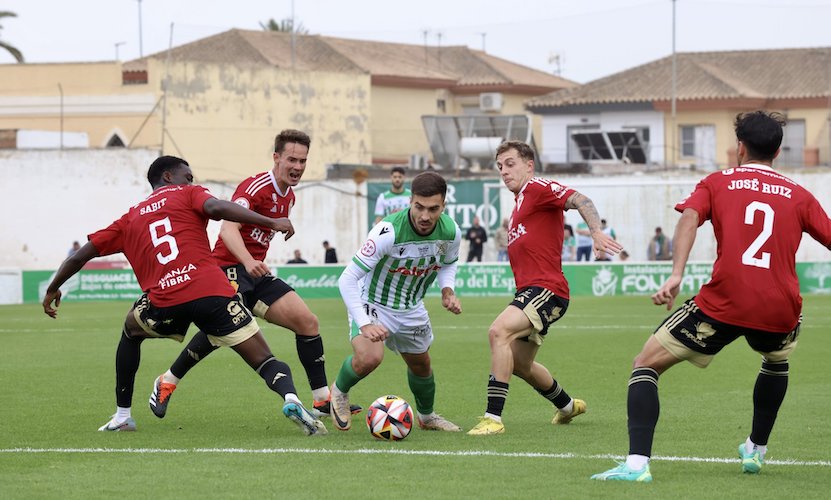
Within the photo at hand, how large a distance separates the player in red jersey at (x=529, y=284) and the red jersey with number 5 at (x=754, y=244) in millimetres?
2192

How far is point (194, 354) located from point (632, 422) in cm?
436

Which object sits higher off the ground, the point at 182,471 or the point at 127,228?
the point at 127,228

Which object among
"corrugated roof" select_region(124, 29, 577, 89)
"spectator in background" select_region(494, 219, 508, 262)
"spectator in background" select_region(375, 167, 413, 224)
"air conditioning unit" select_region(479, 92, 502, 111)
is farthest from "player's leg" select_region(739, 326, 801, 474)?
"air conditioning unit" select_region(479, 92, 502, 111)

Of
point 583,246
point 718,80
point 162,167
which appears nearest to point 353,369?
point 162,167

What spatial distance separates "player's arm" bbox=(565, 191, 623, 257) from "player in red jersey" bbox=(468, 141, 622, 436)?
17 mm

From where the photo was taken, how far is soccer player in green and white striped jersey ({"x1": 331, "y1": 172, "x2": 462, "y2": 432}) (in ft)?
30.8

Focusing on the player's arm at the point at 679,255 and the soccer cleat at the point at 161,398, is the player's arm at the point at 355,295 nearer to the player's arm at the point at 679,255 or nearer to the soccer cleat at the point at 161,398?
the soccer cleat at the point at 161,398

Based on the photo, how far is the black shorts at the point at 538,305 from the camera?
31.7 ft

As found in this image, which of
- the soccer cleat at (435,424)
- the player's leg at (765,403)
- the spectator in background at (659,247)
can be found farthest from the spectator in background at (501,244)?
the player's leg at (765,403)

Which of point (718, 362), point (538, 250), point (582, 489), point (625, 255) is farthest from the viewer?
point (625, 255)

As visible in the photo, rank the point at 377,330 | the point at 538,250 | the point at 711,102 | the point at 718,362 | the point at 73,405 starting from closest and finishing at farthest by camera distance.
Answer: the point at 377,330, the point at 538,250, the point at 73,405, the point at 718,362, the point at 711,102

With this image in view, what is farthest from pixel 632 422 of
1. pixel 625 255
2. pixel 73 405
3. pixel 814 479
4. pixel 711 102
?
pixel 711 102

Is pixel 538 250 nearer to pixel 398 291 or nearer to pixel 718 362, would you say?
pixel 398 291

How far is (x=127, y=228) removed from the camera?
31.0ft
